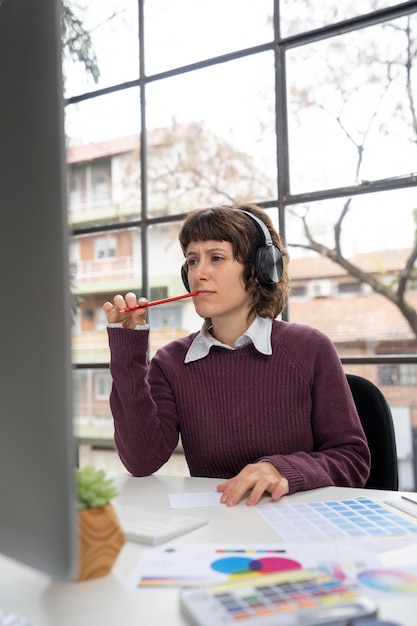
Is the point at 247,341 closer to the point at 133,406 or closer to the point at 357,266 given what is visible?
the point at 133,406

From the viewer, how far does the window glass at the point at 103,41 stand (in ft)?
9.15

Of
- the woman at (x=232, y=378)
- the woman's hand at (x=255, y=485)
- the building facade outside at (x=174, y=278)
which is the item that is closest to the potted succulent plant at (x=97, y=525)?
the woman's hand at (x=255, y=485)

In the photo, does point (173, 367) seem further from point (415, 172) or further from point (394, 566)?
point (415, 172)

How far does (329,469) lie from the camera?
120cm

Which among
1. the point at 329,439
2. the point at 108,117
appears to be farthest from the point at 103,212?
the point at 329,439

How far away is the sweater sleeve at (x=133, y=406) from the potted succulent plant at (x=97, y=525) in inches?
25.7

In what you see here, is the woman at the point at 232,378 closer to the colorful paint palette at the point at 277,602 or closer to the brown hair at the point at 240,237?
the brown hair at the point at 240,237

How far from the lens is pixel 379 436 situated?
1.37 meters

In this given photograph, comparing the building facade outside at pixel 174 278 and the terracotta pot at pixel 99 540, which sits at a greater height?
the building facade outside at pixel 174 278

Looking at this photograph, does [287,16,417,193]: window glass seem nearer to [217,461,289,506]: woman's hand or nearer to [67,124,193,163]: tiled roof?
[67,124,193,163]: tiled roof

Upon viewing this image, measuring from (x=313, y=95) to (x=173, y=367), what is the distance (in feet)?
4.45

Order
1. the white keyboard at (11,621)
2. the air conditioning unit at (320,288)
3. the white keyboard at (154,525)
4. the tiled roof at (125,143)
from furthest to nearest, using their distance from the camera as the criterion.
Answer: the tiled roof at (125,143)
the air conditioning unit at (320,288)
the white keyboard at (154,525)
the white keyboard at (11,621)

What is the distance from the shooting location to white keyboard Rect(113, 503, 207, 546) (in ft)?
2.62

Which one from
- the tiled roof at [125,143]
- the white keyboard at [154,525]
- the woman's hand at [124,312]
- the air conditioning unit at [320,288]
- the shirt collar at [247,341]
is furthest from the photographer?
the tiled roof at [125,143]
